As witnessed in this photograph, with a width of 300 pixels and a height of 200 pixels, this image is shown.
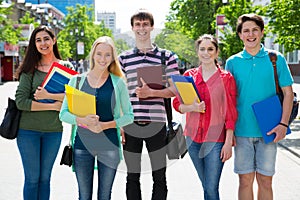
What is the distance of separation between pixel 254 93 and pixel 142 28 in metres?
1.20

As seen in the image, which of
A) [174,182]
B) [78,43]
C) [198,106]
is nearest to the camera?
[198,106]

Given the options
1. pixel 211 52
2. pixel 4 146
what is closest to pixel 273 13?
pixel 4 146

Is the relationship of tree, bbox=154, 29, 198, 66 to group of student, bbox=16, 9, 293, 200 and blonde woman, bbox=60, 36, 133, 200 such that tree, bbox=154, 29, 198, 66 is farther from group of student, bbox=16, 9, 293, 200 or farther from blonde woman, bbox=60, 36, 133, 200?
blonde woman, bbox=60, 36, 133, 200

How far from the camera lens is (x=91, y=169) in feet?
13.8

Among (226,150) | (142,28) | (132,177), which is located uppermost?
(142,28)

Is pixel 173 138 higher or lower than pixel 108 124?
lower

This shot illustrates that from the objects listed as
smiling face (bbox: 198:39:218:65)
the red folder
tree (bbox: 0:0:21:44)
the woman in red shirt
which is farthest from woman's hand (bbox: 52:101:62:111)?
tree (bbox: 0:0:21:44)

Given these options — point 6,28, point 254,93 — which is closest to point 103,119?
point 254,93

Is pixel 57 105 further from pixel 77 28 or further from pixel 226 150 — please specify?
pixel 77 28

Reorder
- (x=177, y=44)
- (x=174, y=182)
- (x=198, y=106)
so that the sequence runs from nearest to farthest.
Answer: (x=198, y=106) → (x=177, y=44) → (x=174, y=182)

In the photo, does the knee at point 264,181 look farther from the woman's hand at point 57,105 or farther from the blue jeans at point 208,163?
the woman's hand at point 57,105

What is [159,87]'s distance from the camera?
4602 mm

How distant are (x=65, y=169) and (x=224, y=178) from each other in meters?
2.56

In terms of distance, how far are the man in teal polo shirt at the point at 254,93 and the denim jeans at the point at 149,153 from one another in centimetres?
76
